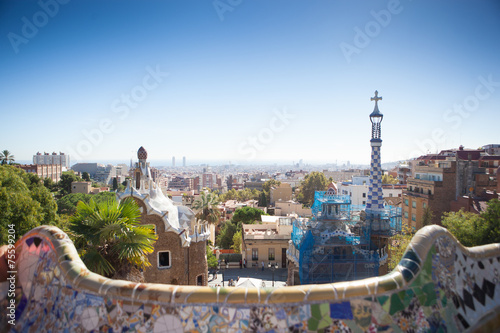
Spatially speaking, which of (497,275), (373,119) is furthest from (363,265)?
(497,275)

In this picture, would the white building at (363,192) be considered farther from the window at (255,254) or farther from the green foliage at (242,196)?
the green foliage at (242,196)

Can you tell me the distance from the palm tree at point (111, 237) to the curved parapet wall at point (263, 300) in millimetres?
2273

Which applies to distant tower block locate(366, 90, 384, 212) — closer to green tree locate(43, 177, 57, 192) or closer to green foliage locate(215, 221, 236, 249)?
green foliage locate(215, 221, 236, 249)

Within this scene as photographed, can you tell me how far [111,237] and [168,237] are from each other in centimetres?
899

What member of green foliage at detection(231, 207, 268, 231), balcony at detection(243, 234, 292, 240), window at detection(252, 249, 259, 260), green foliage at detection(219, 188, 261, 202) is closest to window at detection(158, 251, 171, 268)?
balcony at detection(243, 234, 292, 240)

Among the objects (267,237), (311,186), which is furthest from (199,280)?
(311,186)

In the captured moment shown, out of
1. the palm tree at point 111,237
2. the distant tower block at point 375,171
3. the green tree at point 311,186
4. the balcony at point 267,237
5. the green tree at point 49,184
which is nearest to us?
the palm tree at point 111,237

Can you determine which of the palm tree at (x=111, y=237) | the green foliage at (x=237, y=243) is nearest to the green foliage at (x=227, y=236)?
the green foliage at (x=237, y=243)

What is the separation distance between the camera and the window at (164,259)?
16.5m

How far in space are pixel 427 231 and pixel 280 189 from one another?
241 feet

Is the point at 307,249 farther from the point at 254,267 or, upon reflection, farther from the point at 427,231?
the point at 427,231

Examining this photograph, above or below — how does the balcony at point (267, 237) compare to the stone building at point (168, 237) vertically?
below

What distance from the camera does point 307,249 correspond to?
19.0 m

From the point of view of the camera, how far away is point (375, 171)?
21.7 m
